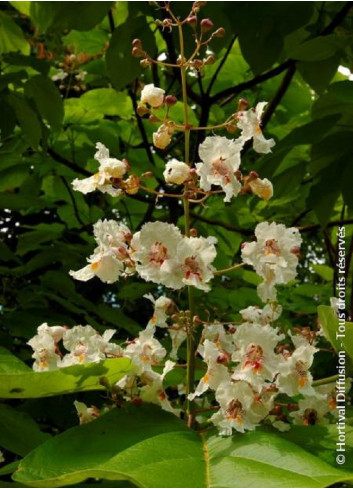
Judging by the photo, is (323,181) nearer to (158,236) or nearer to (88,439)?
(158,236)

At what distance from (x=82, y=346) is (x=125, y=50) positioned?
2.60ft

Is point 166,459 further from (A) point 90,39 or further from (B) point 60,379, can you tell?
(A) point 90,39

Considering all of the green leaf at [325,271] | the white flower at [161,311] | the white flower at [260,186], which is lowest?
the green leaf at [325,271]

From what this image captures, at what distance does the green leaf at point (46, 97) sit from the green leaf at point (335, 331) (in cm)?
100

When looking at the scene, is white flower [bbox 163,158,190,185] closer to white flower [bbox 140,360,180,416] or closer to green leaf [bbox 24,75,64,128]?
white flower [bbox 140,360,180,416]

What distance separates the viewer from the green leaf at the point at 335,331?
0.89 m

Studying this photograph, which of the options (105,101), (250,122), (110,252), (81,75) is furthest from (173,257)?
(81,75)

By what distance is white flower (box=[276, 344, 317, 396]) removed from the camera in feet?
3.21

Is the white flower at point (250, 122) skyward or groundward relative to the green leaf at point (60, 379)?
skyward

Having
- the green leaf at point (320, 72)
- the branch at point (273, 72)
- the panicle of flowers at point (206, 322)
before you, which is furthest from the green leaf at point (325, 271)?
the panicle of flowers at point (206, 322)

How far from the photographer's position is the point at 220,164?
1010 mm

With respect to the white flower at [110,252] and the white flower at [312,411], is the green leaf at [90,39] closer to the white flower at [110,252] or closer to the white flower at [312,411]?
the white flower at [110,252]

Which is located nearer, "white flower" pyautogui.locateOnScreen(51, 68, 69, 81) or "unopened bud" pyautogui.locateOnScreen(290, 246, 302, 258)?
"unopened bud" pyautogui.locateOnScreen(290, 246, 302, 258)

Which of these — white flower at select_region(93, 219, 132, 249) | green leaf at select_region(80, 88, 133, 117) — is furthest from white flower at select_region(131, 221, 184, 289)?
green leaf at select_region(80, 88, 133, 117)
